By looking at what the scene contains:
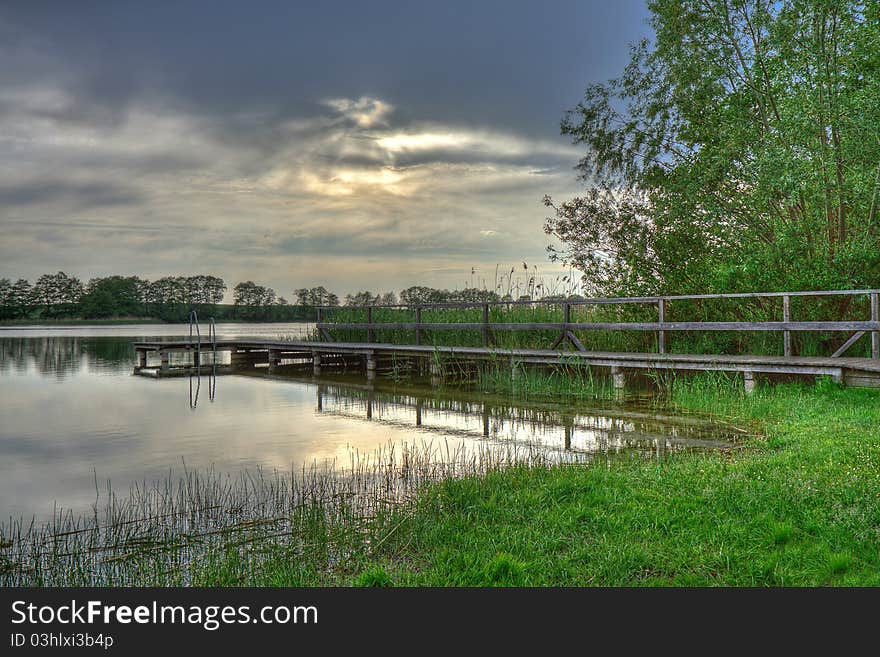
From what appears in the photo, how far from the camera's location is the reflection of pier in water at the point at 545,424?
24.5 ft

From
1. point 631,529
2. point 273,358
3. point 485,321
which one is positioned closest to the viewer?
point 631,529

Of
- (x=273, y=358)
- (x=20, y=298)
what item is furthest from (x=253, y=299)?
(x=273, y=358)

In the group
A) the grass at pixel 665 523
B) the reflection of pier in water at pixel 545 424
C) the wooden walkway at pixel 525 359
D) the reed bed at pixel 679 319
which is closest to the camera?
the grass at pixel 665 523

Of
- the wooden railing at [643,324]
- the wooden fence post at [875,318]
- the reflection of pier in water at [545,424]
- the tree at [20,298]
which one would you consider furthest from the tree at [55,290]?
the wooden fence post at [875,318]

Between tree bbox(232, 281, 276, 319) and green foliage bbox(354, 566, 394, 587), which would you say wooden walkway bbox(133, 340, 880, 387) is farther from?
tree bbox(232, 281, 276, 319)

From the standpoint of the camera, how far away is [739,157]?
12.2m

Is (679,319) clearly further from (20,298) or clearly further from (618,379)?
(20,298)

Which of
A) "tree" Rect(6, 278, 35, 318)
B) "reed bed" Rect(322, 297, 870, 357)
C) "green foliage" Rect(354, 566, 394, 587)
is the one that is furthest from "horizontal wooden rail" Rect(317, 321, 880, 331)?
"tree" Rect(6, 278, 35, 318)

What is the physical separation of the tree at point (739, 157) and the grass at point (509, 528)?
5.68 m

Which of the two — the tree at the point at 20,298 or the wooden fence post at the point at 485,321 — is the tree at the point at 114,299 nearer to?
the tree at the point at 20,298

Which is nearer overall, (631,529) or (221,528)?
(631,529)

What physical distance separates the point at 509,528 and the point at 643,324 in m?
8.67

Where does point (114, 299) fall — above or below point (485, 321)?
above

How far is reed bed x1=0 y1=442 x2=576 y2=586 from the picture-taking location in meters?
3.99
